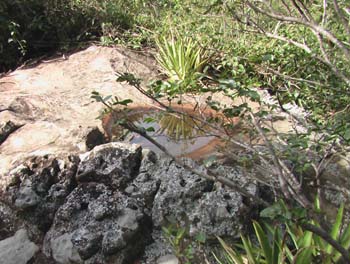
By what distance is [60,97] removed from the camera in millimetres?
4328

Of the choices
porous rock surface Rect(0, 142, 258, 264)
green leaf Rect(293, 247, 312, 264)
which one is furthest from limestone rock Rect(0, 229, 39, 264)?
green leaf Rect(293, 247, 312, 264)

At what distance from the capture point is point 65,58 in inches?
216

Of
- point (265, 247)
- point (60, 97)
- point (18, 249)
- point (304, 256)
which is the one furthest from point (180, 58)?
point (304, 256)

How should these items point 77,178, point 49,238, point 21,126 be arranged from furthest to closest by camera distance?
point 21,126 → point 77,178 → point 49,238

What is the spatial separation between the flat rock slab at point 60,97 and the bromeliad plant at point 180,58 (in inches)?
13.9

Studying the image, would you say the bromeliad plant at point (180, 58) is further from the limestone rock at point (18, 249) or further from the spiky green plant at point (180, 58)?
the limestone rock at point (18, 249)

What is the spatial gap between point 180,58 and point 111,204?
8.75 ft

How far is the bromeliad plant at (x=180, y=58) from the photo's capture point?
4.94m

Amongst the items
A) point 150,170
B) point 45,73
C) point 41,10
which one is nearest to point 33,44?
point 41,10

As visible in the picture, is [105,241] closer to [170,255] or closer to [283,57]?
[170,255]

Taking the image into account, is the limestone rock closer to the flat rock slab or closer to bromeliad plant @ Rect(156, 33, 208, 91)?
the flat rock slab

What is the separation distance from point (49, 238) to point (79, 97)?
6.45 feet

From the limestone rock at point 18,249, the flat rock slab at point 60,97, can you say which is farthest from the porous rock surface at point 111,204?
the flat rock slab at point 60,97

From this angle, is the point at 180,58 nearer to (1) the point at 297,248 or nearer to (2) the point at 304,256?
(1) the point at 297,248
